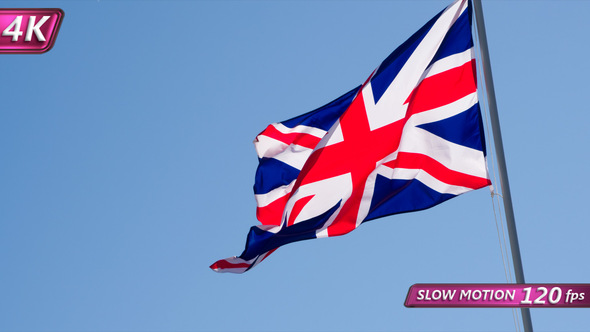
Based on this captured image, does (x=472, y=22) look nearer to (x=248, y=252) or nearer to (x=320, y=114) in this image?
(x=320, y=114)

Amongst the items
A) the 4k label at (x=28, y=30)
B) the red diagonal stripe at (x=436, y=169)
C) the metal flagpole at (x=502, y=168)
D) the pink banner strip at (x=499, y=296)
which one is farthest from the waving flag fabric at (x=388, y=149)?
the 4k label at (x=28, y=30)

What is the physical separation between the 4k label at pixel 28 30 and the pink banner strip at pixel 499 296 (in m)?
6.41

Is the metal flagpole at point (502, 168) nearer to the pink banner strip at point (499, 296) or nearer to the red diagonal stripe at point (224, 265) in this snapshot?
Answer: the pink banner strip at point (499, 296)

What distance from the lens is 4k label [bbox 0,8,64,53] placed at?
10.9 meters

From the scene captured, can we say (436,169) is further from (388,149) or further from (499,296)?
(499,296)

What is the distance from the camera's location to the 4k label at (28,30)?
428 inches

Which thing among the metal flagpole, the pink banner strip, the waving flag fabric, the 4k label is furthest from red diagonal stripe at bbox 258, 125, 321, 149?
the 4k label

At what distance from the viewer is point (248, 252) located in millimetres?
16844

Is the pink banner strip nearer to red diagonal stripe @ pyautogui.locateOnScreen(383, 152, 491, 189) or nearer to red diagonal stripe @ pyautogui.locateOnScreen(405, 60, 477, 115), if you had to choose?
red diagonal stripe @ pyautogui.locateOnScreen(383, 152, 491, 189)

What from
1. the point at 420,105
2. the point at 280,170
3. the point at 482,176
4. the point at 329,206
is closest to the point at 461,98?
the point at 420,105

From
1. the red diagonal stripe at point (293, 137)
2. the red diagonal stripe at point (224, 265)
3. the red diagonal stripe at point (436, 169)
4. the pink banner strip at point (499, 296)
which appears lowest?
the pink banner strip at point (499, 296)

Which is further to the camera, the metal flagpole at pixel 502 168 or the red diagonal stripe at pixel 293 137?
the red diagonal stripe at pixel 293 137

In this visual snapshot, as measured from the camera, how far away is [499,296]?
42.6 ft

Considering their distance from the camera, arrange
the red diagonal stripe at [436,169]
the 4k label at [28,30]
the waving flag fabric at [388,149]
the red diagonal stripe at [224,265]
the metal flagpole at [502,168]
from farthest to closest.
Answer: the red diagonal stripe at [224,265] < the waving flag fabric at [388,149] < the red diagonal stripe at [436,169] < the metal flagpole at [502,168] < the 4k label at [28,30]
